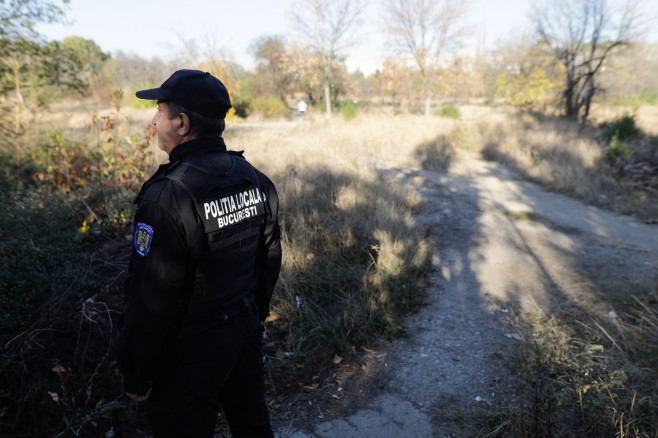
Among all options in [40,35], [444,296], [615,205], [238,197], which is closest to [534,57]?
[615,205]

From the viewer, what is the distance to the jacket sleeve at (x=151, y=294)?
1.33 meters

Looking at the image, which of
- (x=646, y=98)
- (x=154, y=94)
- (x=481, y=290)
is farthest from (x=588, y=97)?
(x=646, y=98)

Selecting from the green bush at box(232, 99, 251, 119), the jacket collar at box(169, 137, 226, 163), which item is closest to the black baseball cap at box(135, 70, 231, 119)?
the jacket collar at box(169, 137, 226, 163)

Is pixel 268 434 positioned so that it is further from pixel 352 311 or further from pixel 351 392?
pixel 352 311

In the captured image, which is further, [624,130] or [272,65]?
[272,65]

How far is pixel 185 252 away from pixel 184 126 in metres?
0.50

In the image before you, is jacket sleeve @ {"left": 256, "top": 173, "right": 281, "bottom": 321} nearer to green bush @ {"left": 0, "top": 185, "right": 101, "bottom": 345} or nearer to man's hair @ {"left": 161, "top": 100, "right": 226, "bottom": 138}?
man's hair @ {"left": 161, "top": 100, "right": 226, "bottom": 138}

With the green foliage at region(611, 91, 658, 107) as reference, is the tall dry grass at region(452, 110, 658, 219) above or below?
below

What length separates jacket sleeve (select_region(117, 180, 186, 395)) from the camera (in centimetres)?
133

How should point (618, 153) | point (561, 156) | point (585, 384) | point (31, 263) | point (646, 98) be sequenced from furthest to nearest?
point (646, 98), point (561, 156), point (618, 153), point (31, 263), point (585, 384)

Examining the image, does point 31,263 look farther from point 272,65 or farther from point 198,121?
point 272,65

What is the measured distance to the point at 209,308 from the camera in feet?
4.86

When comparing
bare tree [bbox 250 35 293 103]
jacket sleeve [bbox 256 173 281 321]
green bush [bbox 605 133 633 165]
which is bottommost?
green bush [bbox 605 133 633 165]

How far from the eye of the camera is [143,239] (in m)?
1.34
